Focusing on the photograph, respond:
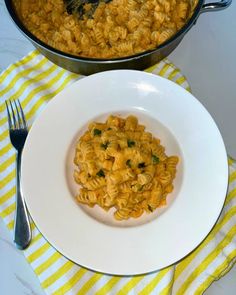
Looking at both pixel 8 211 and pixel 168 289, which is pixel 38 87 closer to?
pixel 8 211

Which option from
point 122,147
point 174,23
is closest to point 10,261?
point 122,147

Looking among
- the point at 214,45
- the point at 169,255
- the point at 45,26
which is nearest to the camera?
the point at 169,255

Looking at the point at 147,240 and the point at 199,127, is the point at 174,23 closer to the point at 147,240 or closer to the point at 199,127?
the point at 199,127

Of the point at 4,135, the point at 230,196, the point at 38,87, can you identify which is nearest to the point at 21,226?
the point at 4,135

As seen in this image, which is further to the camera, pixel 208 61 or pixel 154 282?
pixel 208 61

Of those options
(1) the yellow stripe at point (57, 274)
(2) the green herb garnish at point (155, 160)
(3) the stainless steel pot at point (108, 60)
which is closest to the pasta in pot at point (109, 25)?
(3) the stainless steel pot at point (108, 60)

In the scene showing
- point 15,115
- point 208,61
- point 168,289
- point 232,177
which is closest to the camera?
point 168,289
